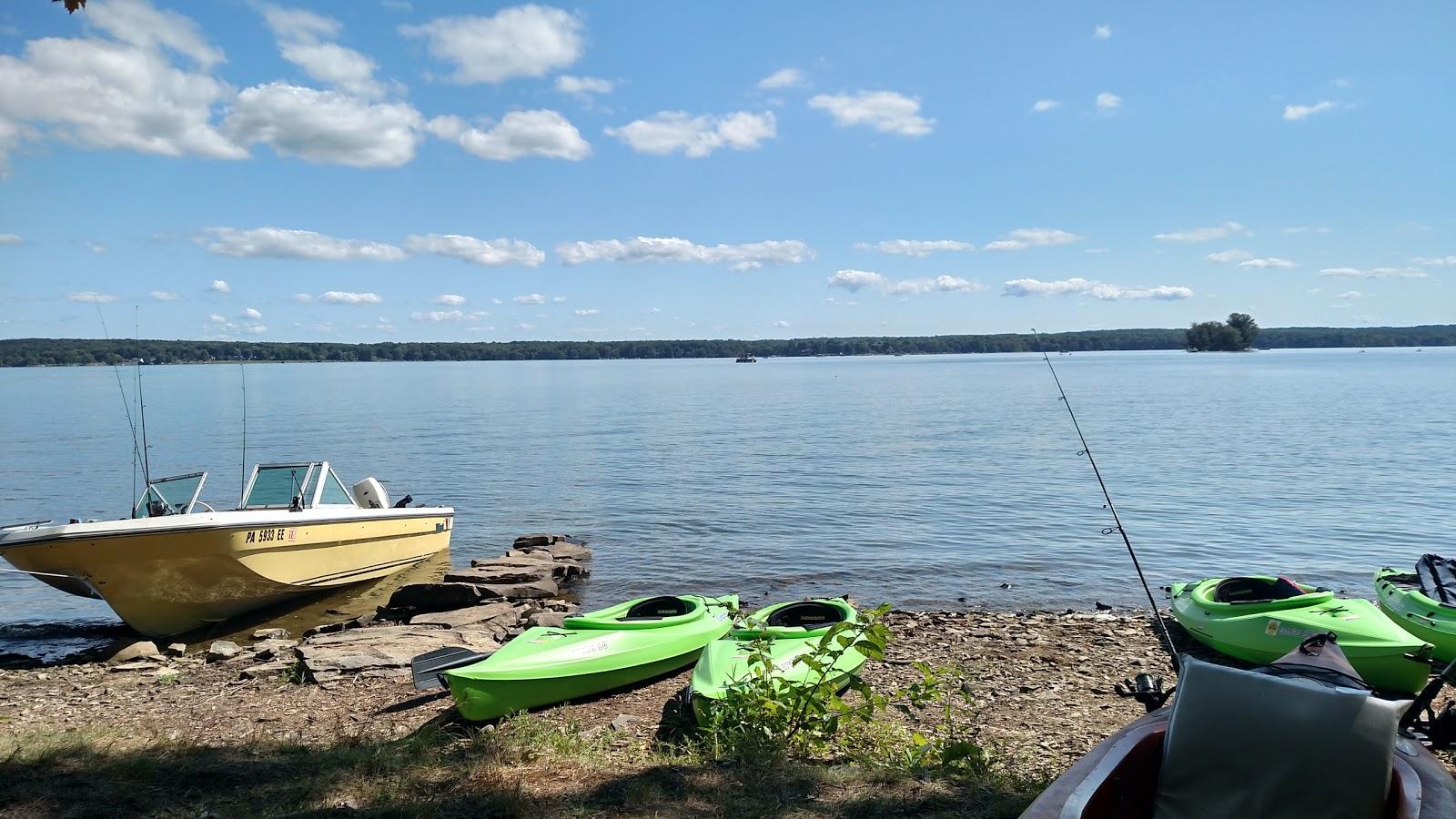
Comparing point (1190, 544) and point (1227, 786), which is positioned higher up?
point (1227, 786)

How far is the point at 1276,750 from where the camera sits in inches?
157

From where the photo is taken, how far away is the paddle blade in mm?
8281

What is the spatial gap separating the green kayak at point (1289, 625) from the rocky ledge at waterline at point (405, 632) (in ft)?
25.8

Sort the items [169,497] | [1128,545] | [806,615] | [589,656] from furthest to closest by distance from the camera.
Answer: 1. [169,497]
2. [806,615]
3. [589,656]
4. [1128,545]

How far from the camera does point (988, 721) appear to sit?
26.7 feet

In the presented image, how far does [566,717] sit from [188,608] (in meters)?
7.29

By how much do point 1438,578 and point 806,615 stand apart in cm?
690

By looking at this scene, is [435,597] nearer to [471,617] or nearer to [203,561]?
[471,617]

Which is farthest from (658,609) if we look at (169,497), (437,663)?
(169,497)

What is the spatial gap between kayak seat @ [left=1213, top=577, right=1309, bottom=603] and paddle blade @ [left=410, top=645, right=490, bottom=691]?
324 inches

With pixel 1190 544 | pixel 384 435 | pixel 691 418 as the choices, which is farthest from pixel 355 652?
pixel 691 418

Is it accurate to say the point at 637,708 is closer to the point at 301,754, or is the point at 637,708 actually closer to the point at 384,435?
the point at 301,754

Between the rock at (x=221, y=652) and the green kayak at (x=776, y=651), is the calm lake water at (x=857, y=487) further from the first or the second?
the green kayak at (x=776, y=651)

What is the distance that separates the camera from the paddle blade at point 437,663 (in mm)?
8281
